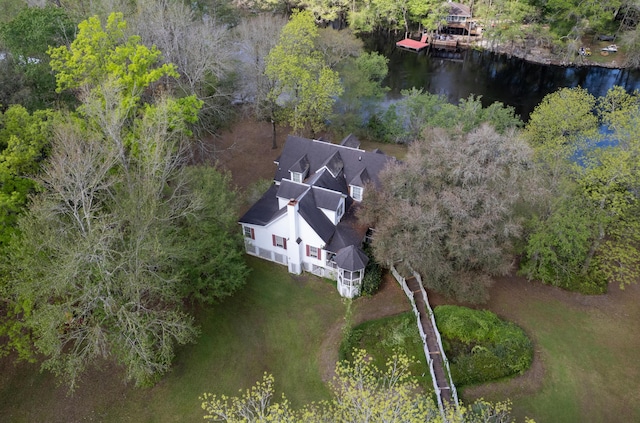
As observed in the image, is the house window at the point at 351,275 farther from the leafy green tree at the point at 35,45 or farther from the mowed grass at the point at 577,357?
the leafy green tree at the point at 35,45

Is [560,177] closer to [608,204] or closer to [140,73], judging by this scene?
[608,204]

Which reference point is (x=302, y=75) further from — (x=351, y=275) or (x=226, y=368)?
(x=226, y=368)

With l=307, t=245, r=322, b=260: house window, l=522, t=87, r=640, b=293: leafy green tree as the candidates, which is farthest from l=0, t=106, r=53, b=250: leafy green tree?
l=522, t=87, r=640, b=293: leafy green tree

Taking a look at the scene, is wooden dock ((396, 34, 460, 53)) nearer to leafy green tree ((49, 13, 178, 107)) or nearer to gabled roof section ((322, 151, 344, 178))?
gabled roof section ((322, 151, 344, 178))

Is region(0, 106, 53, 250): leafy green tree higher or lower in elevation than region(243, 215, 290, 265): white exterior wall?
higher

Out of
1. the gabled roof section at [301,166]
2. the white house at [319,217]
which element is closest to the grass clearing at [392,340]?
the white house at [319,217]

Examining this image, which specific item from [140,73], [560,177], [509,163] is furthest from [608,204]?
[140,73]
